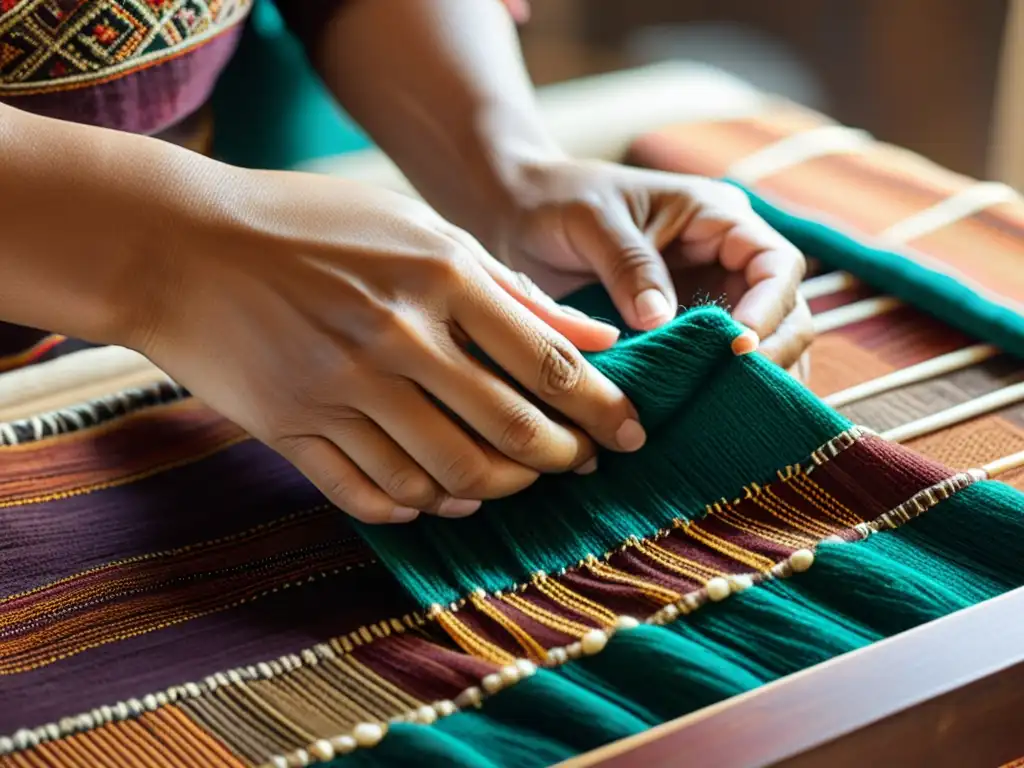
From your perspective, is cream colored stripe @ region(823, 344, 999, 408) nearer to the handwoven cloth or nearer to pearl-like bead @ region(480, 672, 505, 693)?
the handwoven cloth

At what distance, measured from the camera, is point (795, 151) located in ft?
3.28

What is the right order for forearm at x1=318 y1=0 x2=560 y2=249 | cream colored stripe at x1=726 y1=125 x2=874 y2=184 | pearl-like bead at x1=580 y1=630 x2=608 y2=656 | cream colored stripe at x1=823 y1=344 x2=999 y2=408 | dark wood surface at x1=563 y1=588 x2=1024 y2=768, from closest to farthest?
dark wood surface at x1=563 y1=588 x2=1024 y2=768 → pearl-like bead at x1=580 y1=630 x2=608 y2=656 → cream colored stripe at x1=823 y1=344 x2=999 y2=408 → forearm at x1=318 y1=0 x2=560 y2=249 → cream colored stripe at x1=726 y1=125 x2=874 y2=184

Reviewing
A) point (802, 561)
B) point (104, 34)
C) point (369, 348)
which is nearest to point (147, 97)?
point (104, 34)

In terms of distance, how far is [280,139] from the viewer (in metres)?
1.23

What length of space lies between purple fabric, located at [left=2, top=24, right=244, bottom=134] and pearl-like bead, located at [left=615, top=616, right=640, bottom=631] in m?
0.45

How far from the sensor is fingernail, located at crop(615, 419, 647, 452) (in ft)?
1.94

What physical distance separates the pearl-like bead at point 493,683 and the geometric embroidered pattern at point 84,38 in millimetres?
434

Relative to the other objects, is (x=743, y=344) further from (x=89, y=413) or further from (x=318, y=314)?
(x=89, y=413)

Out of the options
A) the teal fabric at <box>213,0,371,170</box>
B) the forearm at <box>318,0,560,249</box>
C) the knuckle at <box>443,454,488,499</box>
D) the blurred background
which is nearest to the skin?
the knuckle at <box>443,454,488,499</box>

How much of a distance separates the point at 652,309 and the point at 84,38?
1.18 feet

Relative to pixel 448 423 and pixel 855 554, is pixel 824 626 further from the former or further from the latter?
pixel 448 423

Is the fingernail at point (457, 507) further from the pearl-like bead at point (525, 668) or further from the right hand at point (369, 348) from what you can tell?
the pearl-like bead at point (525, 668)

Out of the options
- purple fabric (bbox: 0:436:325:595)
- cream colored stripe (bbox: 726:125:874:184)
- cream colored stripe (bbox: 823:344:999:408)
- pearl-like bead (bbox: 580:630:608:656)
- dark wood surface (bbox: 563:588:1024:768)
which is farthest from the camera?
cream colored stripe (bbox: 726:125:874:184)

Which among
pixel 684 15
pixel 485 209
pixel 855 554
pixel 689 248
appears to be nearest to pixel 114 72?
pixel 485 209
